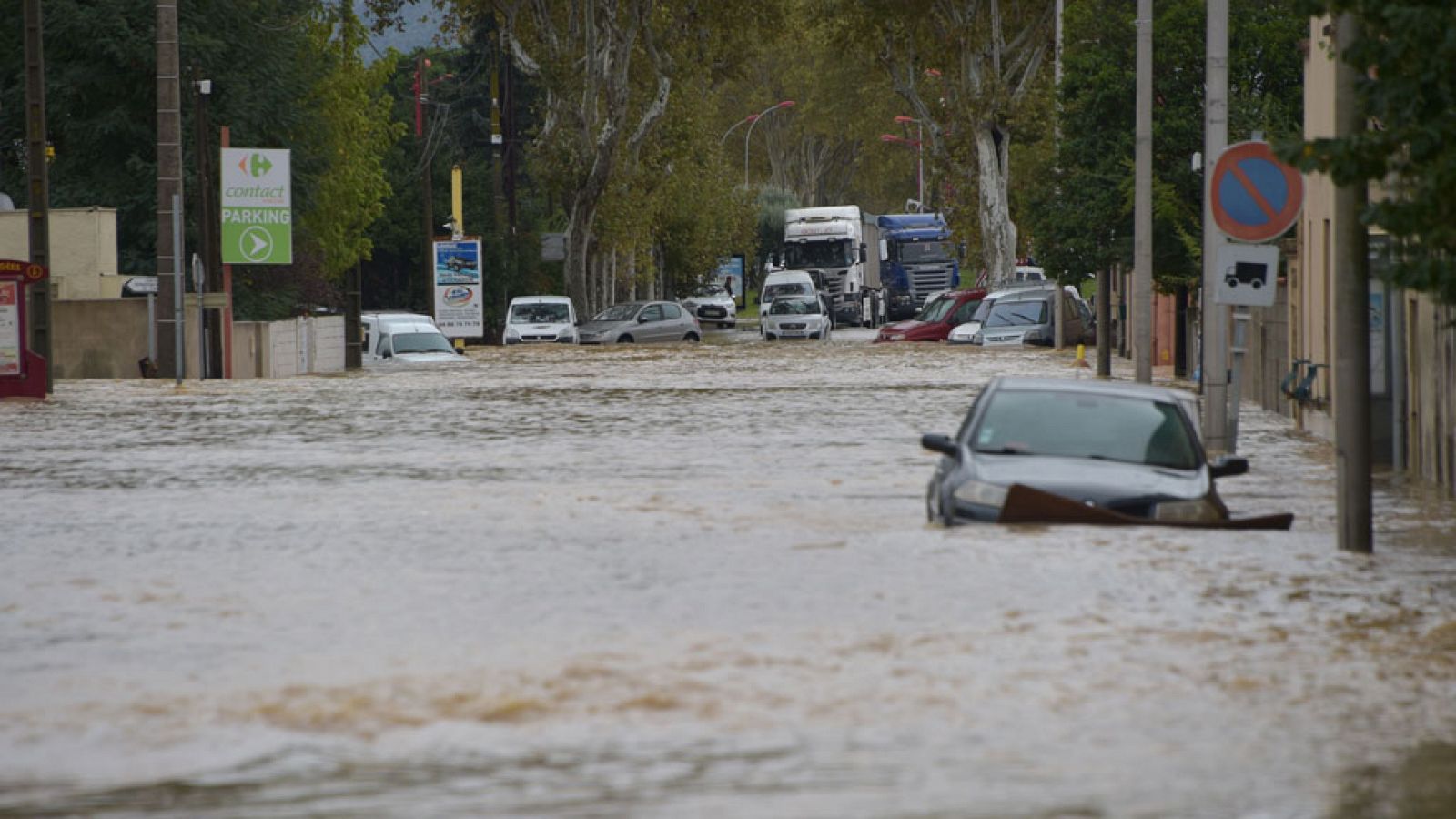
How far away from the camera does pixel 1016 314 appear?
56.3 metres

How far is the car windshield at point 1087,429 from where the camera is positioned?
52.1ft

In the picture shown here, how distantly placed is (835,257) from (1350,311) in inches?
2716

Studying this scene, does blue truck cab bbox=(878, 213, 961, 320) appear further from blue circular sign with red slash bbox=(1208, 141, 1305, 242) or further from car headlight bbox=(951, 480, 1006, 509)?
car headlight bbox=(951, 480, 1006, 509)

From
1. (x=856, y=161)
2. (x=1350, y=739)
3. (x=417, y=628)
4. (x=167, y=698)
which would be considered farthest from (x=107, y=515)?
(x=856, y=161)

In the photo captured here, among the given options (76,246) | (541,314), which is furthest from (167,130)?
(541,314)

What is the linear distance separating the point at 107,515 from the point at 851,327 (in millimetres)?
68737

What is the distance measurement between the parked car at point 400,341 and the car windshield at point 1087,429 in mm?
34853

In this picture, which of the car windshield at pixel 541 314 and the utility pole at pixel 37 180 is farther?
the car windshield at pixel 541 314

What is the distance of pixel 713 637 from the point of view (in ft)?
38.0

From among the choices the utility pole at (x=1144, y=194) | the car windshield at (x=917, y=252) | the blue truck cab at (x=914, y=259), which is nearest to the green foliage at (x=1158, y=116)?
the utility pole at (x=1144, y=194)

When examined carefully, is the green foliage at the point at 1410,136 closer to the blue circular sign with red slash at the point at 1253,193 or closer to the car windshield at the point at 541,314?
the blue circular sign with red slash at the point at 1253,193

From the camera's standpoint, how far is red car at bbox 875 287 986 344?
61000 millimetres

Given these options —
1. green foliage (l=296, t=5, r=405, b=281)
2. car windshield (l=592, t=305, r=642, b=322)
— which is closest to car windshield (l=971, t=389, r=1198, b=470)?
car windshield (l=592, t=305, r=642, b=322)

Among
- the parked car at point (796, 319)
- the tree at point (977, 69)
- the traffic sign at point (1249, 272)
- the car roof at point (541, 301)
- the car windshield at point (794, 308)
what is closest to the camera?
the traffic sign at point (1249, 272)
